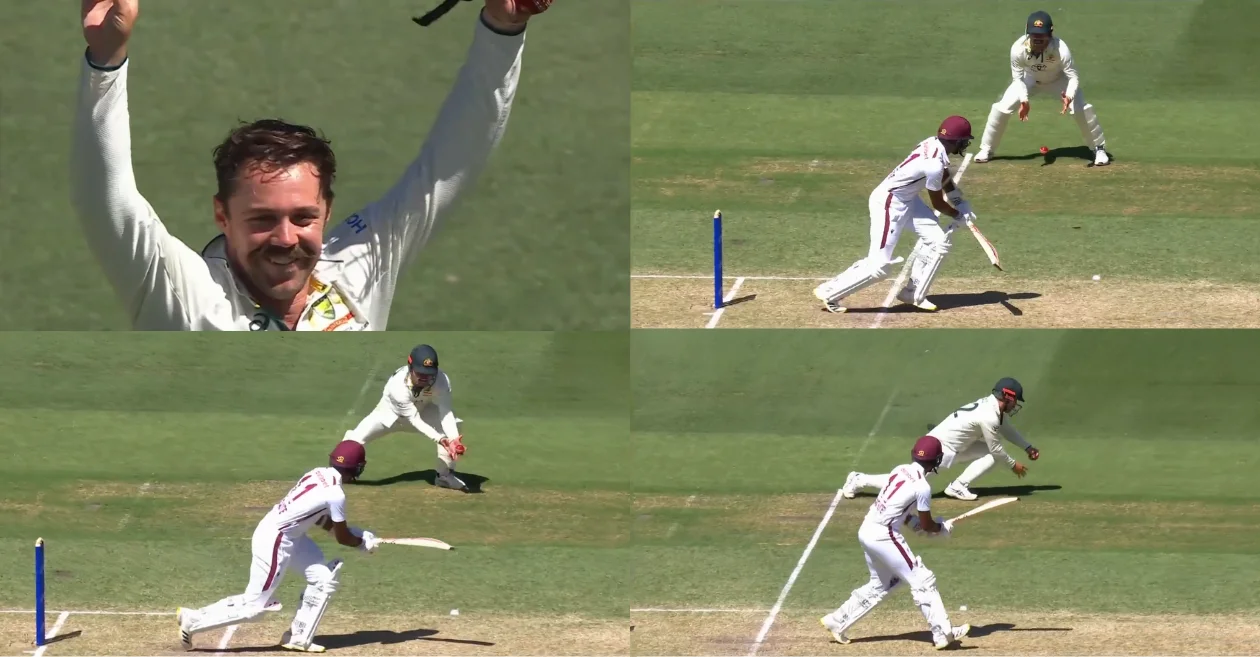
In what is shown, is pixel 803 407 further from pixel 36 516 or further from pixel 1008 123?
pixel 36 516

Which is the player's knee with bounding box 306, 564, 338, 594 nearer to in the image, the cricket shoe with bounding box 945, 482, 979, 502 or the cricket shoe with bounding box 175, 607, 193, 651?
the cricket shoe with bounding box 175, 607, 193, 651

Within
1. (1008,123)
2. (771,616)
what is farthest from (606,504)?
(1008,123)

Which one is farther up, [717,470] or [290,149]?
[290,149]

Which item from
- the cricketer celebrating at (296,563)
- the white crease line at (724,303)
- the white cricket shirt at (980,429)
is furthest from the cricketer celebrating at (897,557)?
the cricketer celebrating at (296,563)

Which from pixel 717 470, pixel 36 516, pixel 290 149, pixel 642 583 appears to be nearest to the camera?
pixel 290 149

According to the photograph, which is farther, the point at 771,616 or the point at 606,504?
the point at 606,504

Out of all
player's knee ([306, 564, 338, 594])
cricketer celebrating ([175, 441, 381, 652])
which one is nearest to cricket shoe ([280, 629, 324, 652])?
cricketer celebrating ([175, 441, 381, 652])
